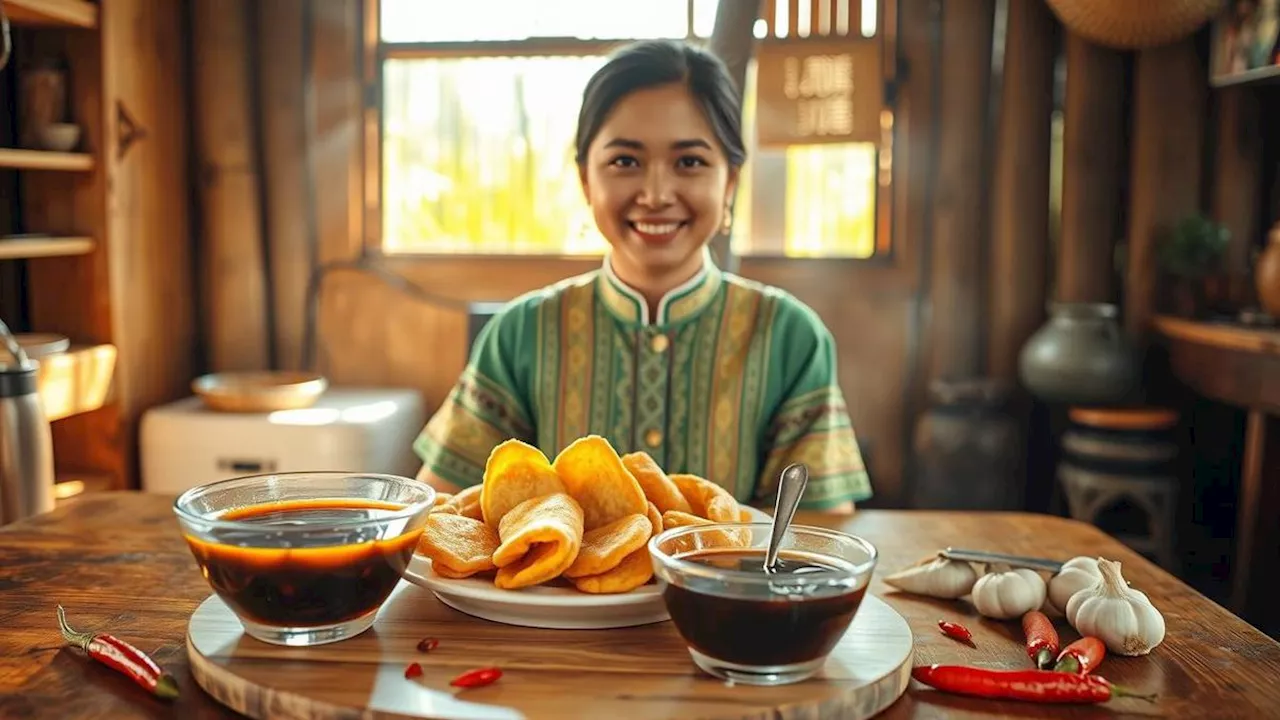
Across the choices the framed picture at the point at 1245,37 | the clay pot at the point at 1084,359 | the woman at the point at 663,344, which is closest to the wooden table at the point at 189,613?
the woman at the point at 663,344

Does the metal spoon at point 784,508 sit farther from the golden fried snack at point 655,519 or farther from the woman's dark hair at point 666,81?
the woman's dark hair at point 666,81

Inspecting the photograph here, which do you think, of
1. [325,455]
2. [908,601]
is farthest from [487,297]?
[908,601]

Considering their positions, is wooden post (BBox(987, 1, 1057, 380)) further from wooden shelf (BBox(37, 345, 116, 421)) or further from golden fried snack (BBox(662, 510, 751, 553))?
golden fried snack (BBox(662, 510, 751, 553))

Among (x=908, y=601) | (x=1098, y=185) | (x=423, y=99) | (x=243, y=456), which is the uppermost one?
(x=423, y=99)

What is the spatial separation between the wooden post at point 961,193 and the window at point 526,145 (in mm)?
223

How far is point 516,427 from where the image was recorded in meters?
1.99

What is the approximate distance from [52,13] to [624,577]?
3.13 m

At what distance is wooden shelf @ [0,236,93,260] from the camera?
10.6 feet

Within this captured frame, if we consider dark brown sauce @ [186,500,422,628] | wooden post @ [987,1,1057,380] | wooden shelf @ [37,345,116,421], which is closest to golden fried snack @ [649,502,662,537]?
dark brown sauce @ [186,500,422,628]

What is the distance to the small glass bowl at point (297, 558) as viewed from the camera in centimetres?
89

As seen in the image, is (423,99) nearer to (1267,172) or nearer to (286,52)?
(286,52)

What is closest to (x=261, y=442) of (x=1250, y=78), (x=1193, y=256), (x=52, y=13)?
(x=52, y=13)

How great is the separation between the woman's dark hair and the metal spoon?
994 mm

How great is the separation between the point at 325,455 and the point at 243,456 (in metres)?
0.26
